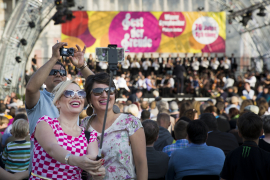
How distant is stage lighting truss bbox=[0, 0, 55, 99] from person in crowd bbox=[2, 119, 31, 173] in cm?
1014

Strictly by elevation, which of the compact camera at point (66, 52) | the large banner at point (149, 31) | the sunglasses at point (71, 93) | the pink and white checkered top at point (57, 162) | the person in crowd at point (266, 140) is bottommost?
the person in crowd at point (266, 140)

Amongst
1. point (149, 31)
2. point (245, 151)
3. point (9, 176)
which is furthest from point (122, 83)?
point (245, 151)

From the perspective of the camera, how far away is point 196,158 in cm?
259

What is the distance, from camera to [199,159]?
2588mm

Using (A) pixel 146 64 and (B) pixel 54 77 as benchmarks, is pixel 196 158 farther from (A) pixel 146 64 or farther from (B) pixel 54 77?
(A) pixel 146 64

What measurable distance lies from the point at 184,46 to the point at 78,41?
17.8 ft

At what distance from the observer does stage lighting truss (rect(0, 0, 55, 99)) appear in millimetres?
12984

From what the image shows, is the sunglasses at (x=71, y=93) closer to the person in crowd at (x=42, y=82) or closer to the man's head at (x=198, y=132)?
the person in crowd at (x=42, y=82)

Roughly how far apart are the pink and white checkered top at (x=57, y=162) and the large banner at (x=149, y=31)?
14.4 metres

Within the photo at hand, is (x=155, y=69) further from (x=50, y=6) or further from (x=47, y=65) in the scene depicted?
(x=47, y=65)

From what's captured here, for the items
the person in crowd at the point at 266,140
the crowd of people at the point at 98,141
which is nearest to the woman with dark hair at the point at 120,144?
the crowd of people at the point at 98,141

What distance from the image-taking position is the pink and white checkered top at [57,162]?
170 centimetres

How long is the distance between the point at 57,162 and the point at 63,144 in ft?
0.32

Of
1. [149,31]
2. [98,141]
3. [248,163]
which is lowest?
[248,163]
